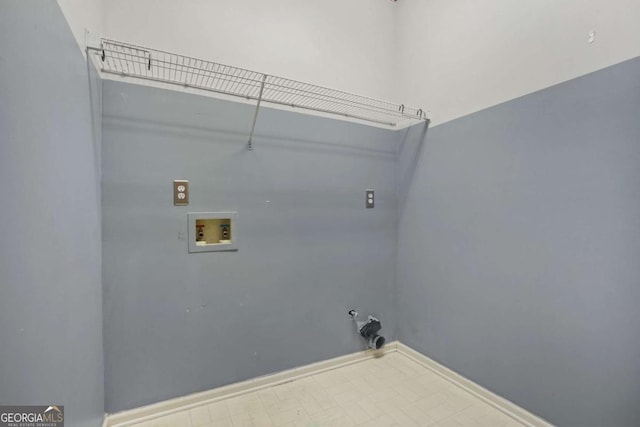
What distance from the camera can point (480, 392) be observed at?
164 centimetres

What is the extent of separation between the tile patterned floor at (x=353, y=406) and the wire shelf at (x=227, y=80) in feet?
5.77

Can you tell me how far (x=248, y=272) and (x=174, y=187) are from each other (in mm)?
655

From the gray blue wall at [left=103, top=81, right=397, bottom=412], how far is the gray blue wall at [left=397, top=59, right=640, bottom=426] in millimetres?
506

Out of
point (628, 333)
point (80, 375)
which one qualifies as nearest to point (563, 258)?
point (628, 333)

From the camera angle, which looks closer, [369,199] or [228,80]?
[228,80]

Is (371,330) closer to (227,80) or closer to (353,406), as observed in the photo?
(353,406)

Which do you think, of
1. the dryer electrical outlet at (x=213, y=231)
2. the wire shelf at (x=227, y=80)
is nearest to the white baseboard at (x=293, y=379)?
the dryer electrical outlet at (x=213, y=231)

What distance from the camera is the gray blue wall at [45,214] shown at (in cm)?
58

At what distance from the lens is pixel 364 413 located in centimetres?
154

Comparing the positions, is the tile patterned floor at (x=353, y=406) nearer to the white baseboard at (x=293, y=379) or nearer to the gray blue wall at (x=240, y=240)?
the white baseboard at (x=293, y=379)

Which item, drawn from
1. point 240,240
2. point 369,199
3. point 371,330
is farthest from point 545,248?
point 240,240

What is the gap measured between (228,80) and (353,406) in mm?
1994

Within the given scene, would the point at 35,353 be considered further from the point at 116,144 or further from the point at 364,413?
the point at 364,413

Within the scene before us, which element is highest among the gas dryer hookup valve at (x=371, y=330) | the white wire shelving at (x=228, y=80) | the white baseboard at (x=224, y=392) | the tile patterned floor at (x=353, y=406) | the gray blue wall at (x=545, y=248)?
the white wire shelving at (x=228, y=80)
